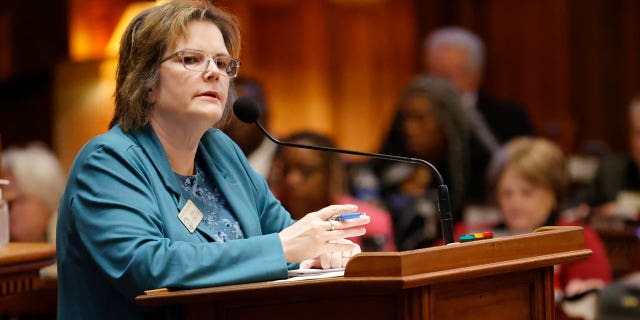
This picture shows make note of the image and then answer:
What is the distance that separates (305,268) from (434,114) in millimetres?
3282

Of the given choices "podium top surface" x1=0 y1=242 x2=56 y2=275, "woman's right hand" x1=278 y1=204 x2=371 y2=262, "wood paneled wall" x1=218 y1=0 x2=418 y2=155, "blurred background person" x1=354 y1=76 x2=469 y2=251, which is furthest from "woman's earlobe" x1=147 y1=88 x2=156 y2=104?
"wood paneled wall" x1=218 y1=0 x2=418 y2=155

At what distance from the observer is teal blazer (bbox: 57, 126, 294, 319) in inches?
97.8

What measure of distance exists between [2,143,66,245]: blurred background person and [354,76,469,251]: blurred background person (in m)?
1.93

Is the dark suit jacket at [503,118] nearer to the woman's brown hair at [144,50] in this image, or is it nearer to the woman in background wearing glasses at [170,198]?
the woman in background wearing glasses at [170,198]

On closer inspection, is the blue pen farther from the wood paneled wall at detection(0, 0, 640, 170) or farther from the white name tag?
the wood paneled wall at detection(0, 0, 640, 170)

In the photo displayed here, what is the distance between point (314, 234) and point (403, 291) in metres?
0.37

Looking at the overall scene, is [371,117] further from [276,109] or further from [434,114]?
[434,114]

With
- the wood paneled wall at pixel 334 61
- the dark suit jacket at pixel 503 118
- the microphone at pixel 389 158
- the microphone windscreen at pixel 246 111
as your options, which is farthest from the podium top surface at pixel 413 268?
the wood paneled wall at pixel 334 61

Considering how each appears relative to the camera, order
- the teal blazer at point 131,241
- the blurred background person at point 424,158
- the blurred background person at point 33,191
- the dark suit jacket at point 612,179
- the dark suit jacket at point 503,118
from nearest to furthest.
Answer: the teal blazer at point 131,241, the blurred background person at point 424,158, the blurred background person at point 33,191, the dark suit jacket at point 503,118, the dark suit jacket at point 612,179

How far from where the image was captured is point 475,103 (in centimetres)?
748

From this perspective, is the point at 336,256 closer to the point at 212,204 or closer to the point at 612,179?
the point at 212,204

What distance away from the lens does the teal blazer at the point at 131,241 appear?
8.15 ft

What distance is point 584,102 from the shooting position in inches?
384

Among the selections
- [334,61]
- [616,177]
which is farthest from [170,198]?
[334,61]
